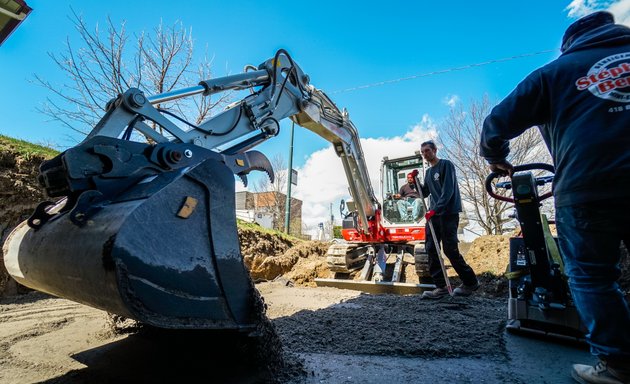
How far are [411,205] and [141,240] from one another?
21.4ft

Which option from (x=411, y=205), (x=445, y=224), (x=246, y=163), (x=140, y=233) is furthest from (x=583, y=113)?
(x=411, y=205)

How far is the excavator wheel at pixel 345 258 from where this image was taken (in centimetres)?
636

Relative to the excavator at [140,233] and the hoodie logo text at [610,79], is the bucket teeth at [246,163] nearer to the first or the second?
the excavator at [140,233]

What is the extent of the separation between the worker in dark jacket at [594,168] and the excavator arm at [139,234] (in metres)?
1.52

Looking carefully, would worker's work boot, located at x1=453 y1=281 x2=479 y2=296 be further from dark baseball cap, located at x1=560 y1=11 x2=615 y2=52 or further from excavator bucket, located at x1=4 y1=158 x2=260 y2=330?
excavator bucket, located at x1=4 y1=158 x2=260 y2=330

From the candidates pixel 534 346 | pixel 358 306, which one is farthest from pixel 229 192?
pixel 358 306

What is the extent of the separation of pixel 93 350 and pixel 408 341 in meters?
2.04

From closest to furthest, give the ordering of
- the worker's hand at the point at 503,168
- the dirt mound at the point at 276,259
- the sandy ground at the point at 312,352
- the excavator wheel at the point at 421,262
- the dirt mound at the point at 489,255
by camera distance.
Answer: the sandy ground at the point at 312,352, the worker's hand at the point at 503,168, the excavator wheel at the point at 421,262, the dirt mound at the point at 489,255, the dirt mound at the point at 276,259

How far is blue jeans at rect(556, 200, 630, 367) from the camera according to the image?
4.67 feet

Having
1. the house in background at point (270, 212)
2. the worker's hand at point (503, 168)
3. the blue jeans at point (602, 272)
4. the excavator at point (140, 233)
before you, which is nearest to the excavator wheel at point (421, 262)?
the worker's hand at point (503, 168)

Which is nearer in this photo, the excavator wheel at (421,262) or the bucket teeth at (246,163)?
the bucket teeth at (246,163)

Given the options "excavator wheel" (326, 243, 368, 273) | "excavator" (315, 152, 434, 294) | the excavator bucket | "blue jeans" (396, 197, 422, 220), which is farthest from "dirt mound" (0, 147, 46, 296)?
"blue jeans" (396, 197, 422, 220)

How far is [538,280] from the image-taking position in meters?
2.20

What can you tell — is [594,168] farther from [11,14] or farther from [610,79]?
[11,14]
